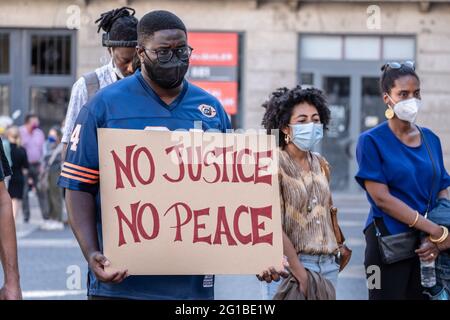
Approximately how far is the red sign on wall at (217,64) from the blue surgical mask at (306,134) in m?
15.0

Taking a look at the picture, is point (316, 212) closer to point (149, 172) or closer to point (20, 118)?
point (149, 172)

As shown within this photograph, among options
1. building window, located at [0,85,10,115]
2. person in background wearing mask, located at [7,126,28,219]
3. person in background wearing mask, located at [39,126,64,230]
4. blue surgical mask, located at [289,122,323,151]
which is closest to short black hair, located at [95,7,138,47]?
blue surgical mask, located at [289,122,323,151]

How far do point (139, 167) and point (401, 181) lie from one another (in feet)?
5.64

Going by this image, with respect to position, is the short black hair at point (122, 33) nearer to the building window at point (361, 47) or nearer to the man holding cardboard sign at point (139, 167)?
the man holding cardboard sign at point (139, 167)

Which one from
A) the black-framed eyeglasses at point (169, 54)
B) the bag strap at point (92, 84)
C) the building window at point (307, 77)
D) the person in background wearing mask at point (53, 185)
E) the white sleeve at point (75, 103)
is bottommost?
the person in background wearing mask at point (53, 185)

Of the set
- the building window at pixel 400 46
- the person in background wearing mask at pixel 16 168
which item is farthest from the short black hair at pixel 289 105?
the building window at pixel 400 46

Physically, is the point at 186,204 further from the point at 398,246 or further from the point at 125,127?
the point at 398,246

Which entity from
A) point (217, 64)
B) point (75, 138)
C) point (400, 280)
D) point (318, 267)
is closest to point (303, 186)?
point (318, 267)

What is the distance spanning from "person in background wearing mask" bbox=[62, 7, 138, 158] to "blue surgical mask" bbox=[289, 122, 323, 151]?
2.85ft

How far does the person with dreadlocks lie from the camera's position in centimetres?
348

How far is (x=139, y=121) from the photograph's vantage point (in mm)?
3531

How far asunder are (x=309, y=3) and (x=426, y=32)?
2.60m

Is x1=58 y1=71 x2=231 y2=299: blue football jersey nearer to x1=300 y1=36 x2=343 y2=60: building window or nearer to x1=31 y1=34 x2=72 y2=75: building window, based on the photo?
x1=31 y1=34 x2=72 y2=75: building window

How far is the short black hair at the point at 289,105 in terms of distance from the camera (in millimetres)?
4719
